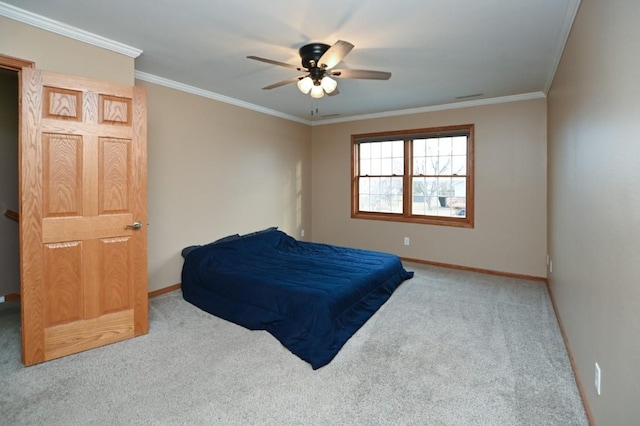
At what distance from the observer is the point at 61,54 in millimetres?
2598

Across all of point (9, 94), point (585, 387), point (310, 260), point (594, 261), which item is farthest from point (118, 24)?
point (585, 387)

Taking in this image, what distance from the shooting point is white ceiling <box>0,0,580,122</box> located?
7.57ft

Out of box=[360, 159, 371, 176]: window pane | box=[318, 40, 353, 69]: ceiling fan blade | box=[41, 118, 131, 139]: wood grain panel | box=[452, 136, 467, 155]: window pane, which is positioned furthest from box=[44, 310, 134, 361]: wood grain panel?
box=[452, 136, 467, 155]: window pane

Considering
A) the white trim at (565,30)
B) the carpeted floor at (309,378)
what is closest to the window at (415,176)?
the white trim at (565,30)

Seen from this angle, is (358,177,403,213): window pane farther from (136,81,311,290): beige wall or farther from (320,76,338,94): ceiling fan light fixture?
(320,76,338,94): ceiling fan light fixture

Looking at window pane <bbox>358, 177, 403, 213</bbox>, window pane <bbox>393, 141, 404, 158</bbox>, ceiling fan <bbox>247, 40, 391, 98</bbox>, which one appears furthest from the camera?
Answer: window pane <bbox>358, 177, 403, 213</bbox>

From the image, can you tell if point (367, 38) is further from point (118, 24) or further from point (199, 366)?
point (199, 366)

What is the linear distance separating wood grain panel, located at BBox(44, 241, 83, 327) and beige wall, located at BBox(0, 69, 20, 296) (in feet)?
6.16

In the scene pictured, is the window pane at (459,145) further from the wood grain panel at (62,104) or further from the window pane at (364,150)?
the wood grain panel at (62,104)

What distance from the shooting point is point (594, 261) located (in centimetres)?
184

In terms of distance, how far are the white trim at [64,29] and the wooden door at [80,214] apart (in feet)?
1.32

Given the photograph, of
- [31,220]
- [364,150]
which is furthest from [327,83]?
[364,150]

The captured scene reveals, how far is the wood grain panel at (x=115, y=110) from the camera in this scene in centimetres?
264

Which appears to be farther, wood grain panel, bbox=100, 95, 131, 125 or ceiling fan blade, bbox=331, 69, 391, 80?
ceiling fan blade, bbox=331, 69, 391, 80
